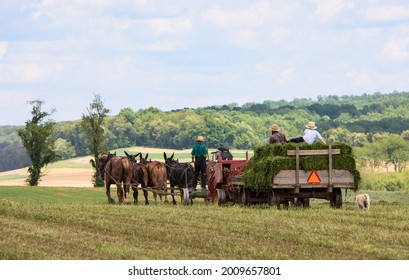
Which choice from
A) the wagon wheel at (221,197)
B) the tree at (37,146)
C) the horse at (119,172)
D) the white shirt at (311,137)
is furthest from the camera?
the tree at (37,146)

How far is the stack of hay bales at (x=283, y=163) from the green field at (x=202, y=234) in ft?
2.87

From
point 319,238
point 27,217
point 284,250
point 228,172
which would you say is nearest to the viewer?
point 284,250

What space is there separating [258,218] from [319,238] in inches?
181

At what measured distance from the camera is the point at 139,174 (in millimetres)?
34344

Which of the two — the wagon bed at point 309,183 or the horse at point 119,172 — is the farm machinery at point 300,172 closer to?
the wagon bed at point 309,183

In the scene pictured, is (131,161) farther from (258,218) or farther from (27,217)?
(258,218)

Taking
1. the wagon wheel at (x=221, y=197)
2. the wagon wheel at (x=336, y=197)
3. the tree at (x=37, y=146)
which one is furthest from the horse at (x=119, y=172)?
the tree at (x=37, y=146)

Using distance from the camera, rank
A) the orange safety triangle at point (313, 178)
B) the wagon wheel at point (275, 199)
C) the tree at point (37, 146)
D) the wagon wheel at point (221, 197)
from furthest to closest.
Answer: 1. the tree at point (37, 146)
2. the wagon wheel at point (221, 197)
3. the wagon wheel at point (275, 199)
4. the orange safety triangle at point (313, 178)

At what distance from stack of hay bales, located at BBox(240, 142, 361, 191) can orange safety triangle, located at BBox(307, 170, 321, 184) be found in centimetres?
14

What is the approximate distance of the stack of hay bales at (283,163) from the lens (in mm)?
24656

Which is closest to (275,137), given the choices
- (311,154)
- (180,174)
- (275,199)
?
(311,154)

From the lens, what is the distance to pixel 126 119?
192 m

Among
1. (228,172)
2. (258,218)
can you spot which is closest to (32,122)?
(228,172)

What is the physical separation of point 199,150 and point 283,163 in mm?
6613
